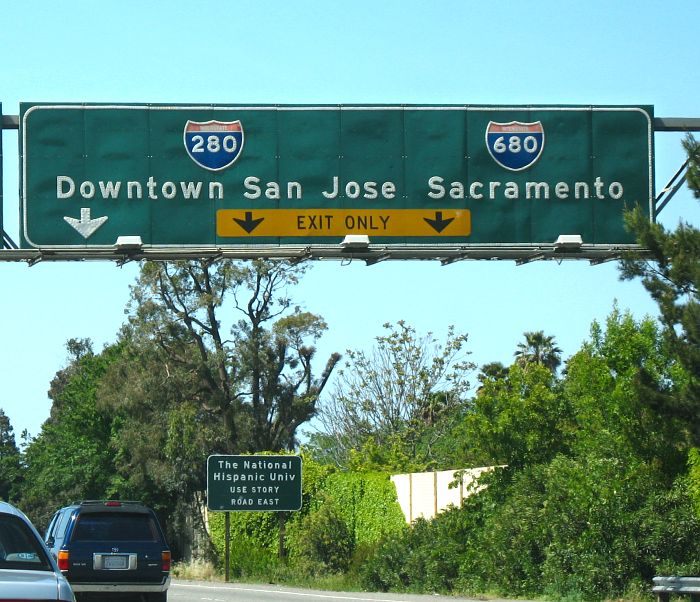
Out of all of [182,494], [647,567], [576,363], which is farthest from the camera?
[182,494]

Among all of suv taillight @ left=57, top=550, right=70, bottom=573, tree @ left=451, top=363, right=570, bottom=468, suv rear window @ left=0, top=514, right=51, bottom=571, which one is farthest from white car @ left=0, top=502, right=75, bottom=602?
tree @ left=451, top=363, right=570, bottom=468

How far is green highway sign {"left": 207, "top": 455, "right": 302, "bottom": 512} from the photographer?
1453 inches

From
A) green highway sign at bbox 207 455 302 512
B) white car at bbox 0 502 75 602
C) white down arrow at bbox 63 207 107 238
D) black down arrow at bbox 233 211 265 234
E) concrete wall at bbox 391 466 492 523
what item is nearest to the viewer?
white car at bbox 0 502 75 602

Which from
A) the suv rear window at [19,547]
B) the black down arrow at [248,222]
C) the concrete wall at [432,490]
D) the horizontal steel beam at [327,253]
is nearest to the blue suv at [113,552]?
the horizontal steel beam at [327,253]

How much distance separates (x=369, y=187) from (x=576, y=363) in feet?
31.3

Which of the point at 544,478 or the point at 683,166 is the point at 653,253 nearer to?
the point at 683,166

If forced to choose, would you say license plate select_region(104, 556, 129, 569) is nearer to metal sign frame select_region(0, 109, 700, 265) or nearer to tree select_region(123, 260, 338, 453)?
metal sign frame select_region(0, 109, 700, 265)

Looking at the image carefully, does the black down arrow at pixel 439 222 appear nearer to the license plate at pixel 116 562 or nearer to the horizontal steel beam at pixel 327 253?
the horizontal steel beam at pixel 327 253

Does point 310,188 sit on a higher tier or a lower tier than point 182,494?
higher

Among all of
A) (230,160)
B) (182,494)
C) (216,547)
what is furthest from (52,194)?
(182,494)

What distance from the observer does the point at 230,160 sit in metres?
20.4

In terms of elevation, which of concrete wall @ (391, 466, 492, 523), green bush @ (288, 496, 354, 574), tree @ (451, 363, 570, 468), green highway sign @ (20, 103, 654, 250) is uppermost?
green highway sign @ (20, 103, 654, 250)

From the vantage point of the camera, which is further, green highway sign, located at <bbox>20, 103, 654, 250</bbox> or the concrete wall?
the concrete wall

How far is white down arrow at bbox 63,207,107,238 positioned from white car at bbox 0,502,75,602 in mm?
8883
